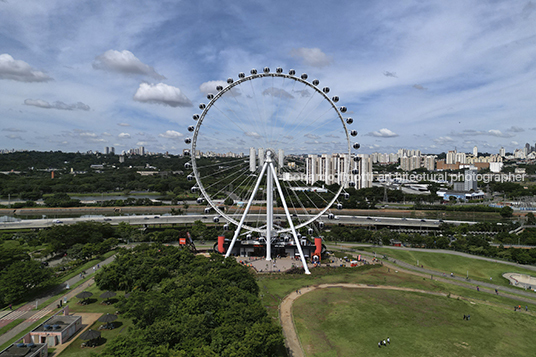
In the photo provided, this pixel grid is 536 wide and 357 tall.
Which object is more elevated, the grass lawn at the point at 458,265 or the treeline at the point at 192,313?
the treeline at the point at 192,313

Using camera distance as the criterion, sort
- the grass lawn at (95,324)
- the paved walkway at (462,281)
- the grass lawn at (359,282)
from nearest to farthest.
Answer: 1. the grass lawn at (95,324)
2. the grass lawn at (359,282)
3. the paved walkway at (462,281)

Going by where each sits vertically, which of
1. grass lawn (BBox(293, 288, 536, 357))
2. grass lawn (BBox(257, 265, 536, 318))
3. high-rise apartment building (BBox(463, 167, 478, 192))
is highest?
high-rise apartment building (BBox(463, 167, 478, 192))

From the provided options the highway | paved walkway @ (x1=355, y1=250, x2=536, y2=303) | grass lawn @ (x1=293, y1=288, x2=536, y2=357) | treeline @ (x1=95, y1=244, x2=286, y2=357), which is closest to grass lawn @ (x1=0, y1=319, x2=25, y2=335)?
treeline @ (x1=95, y1=244, x2=286, y2=357)

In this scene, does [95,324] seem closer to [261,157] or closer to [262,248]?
[262,248]

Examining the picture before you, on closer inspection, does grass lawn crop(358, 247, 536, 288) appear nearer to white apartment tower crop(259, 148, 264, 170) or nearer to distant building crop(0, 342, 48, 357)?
white apartment tower crop(259, 148, 264, 170)

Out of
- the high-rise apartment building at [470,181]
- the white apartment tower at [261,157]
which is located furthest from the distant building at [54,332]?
the high-rise apartment building at [470,181]

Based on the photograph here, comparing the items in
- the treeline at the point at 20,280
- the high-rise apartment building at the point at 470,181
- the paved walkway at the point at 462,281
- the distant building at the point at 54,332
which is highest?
the high-rise apartment building at the point at 470,181

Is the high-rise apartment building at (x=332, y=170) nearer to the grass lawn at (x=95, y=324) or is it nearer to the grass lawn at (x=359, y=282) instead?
the grass lawn at (x=359, y=282)

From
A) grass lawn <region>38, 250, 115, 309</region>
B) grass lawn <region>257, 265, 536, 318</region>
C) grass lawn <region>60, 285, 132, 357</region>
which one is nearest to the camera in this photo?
grass lawn <region>60, 285, 132, 357</region>
